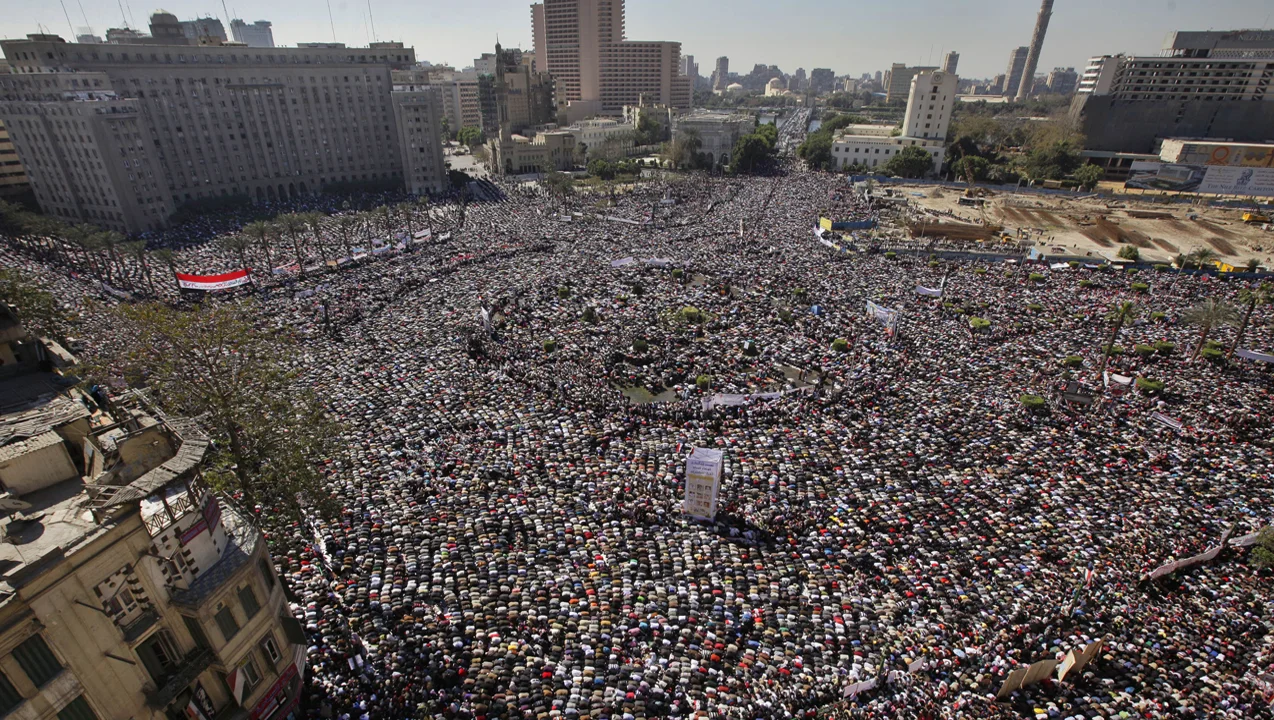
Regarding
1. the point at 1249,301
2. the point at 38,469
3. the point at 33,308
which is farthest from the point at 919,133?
the point at 38,469

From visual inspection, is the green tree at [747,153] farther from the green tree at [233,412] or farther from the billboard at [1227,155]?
the green tree at [233,412]

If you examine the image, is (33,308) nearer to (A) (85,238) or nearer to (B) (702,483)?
(A) (85,238)

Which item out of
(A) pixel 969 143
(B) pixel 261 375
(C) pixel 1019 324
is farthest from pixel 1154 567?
(A) pixel 969 143

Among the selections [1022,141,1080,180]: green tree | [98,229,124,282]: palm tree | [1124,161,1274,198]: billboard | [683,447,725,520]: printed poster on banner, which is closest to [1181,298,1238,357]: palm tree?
[683,447,725,520]: printed poster on banner

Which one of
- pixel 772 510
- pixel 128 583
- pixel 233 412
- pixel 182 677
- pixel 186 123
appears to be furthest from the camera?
pixel 186 123

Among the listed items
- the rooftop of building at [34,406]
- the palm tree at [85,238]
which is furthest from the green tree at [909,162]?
the rooftop of building at [34,406]

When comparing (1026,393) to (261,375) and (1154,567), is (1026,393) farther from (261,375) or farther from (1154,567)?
(261,375)

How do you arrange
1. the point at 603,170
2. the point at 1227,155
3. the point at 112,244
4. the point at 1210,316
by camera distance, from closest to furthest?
the point at 1210,316, the point at 112,244, the point at 1227,155, the point at 603,170
